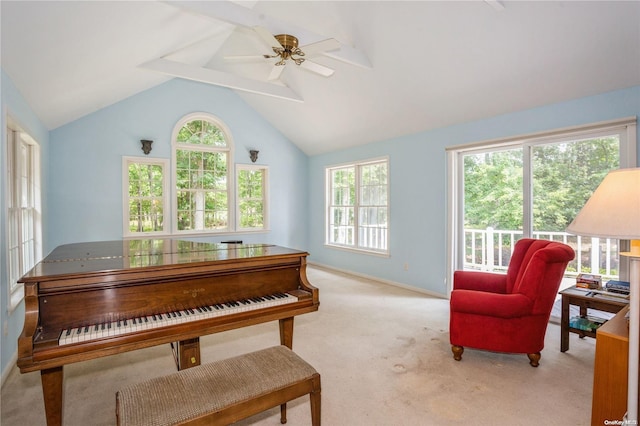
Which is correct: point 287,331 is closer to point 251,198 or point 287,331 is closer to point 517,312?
point 517,312

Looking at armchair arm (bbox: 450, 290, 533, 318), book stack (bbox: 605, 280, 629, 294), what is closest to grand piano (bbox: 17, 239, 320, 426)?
armchair arm (bbox: 450, 290, 533, 318)

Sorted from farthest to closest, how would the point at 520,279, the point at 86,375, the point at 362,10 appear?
1. the point at 362,10
2. the point at 520,279
3. the point at 86,375

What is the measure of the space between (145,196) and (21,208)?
2.45 m

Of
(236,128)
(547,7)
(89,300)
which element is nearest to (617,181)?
(547,7)

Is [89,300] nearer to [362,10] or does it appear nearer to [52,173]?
[362,10]

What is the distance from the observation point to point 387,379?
7.84 feet

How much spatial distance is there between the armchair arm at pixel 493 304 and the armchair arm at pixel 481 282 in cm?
56

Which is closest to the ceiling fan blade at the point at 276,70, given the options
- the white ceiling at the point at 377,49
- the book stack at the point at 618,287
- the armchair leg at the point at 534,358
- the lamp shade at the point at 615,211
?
the white ceiling at the point at 377,49

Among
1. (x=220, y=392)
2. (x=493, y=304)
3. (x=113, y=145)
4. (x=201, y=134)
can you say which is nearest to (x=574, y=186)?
(x=493, y=304)

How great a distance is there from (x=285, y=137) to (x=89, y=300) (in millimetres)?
5728

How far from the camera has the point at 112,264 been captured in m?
1.80

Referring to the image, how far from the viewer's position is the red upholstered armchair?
2490 millimetres

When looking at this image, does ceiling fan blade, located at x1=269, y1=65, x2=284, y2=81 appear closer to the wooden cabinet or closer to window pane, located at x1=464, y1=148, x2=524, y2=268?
window pane, located at x1=464, y1=148, x2=524, y2=268

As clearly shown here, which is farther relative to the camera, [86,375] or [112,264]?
[86,375]
